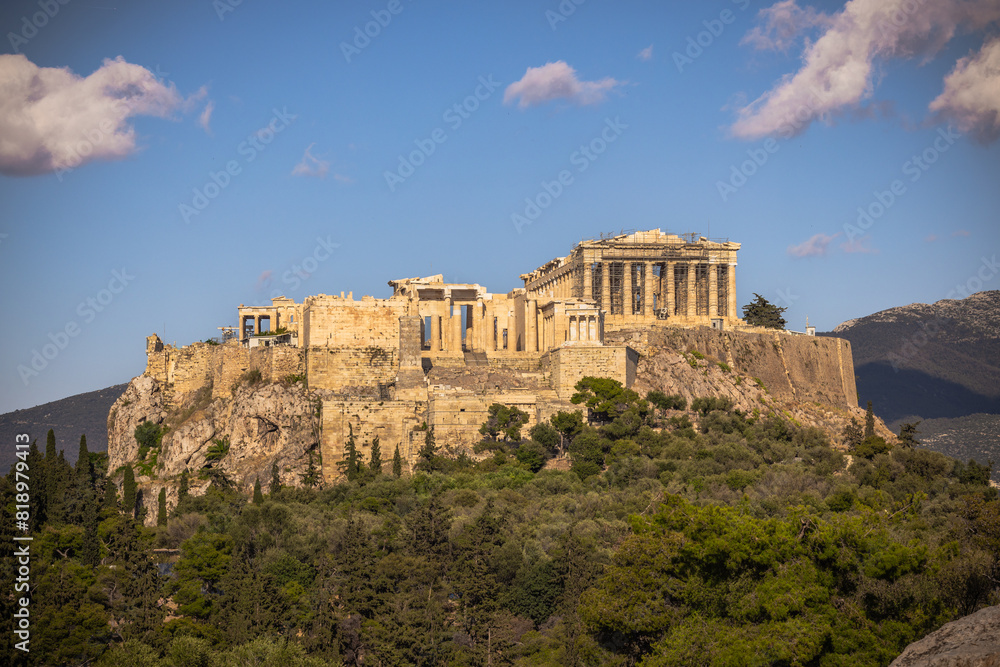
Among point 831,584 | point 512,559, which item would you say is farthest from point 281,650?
point 831,584

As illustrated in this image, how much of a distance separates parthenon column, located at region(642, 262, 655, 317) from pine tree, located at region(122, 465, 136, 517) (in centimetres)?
3326

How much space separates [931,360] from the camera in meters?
129

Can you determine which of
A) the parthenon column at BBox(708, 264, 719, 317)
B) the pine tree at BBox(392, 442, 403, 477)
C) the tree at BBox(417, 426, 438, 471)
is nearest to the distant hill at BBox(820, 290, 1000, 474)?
the parthenon column at BBox(708, 264, 719, 317)

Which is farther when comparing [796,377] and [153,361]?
[796,377]

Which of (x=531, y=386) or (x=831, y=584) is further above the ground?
(x=531, y=386)

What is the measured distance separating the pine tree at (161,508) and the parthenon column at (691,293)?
3526cm

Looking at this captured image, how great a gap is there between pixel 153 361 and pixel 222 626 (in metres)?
31.4

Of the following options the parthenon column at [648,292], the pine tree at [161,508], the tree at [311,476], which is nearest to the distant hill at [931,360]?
the parthenon column at [648,292]

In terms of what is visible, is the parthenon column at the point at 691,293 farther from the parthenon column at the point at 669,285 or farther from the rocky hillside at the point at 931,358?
the rocky hillside at the point at 931,358

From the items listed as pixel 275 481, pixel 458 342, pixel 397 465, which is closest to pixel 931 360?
pixel 458 342

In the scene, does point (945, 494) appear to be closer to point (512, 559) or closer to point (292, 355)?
point (512, 559)

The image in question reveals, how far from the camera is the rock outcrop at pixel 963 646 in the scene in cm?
1975

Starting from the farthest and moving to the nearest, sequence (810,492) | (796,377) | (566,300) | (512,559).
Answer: (796,377) < (566,300) < (810,492) < (512,559)

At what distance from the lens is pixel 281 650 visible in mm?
38281
